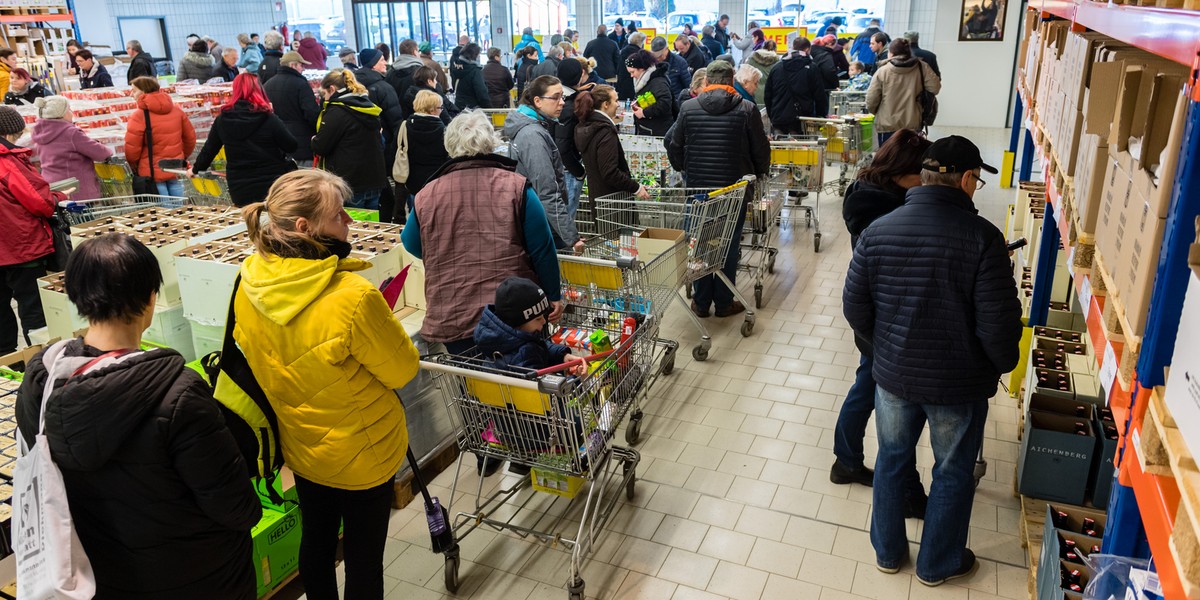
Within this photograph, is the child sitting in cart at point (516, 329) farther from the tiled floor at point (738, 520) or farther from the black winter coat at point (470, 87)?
the black winter coat at point (470, 87)

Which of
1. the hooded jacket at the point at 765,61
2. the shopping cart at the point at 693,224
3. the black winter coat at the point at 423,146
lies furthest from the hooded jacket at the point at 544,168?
the hooded jacket at the point at 765,61

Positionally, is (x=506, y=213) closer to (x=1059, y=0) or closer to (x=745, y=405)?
(x=745, y=405)

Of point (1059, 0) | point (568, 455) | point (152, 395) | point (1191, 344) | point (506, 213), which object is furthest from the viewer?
point (1059, 0)

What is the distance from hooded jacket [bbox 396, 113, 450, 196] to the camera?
6.69 m

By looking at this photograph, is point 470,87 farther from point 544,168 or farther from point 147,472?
point 147,472

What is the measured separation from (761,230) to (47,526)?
5.68 meters

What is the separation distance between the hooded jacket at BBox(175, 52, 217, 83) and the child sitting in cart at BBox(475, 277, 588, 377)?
33.5ft

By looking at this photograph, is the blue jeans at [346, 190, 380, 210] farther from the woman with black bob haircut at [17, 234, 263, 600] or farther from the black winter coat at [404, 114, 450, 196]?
the woman with black bob haircut at [17, 234, 263, 600]

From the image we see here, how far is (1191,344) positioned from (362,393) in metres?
2.20

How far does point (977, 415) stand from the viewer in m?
3.11

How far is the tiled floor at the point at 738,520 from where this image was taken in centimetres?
350

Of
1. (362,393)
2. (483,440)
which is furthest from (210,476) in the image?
(483,440)

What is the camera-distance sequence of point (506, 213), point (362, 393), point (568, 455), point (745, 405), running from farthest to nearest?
point (745, 405), point (506, 213), point (568, 455), point (362, 393)

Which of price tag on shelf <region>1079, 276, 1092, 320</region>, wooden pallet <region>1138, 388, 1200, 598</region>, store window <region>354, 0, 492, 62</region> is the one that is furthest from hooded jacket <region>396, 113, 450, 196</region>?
store window <region>354, 0, 492, 62</region>
